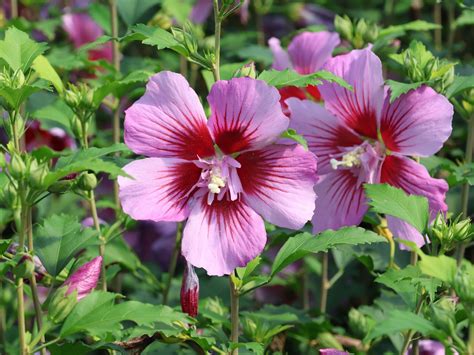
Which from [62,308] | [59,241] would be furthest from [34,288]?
[59,241]

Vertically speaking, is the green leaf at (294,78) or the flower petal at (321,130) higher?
the green leaf at (294,78)

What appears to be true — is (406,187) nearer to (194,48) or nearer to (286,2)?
(194,48)

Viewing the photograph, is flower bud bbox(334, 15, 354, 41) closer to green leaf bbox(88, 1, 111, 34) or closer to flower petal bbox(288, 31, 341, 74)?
flower petal bbox(288, 31, 341, 74)

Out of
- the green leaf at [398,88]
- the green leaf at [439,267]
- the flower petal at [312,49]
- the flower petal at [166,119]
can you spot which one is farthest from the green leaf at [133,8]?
the green leaf at [439,267]

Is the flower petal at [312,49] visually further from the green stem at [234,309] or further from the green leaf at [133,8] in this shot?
the green stem at [234,309]

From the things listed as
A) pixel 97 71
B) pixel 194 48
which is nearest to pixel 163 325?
pixel 194 48

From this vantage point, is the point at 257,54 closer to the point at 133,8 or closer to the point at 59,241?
the point at 133,8

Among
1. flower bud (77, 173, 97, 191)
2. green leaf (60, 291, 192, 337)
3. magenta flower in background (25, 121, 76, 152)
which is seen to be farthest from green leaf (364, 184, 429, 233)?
magenta flower in background (25, 121, 76, 152)
